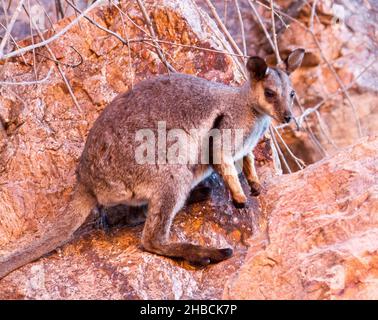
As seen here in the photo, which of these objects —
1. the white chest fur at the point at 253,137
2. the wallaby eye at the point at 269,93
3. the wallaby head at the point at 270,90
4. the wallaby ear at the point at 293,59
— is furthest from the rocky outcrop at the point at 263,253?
the wallaby ear at the point at 293,59

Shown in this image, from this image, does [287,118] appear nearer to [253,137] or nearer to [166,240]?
[253,137]

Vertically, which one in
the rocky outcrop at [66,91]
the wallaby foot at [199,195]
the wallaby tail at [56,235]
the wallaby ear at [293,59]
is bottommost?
the wallaby foot at [199,195]

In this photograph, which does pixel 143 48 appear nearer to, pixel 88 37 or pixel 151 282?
pixel 88 37

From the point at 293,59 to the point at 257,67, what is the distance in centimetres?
43

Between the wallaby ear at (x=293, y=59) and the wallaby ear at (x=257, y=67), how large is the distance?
32 centimetres

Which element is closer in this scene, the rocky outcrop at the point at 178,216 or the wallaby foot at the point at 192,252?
the rocky outcrop at the point at 178,216

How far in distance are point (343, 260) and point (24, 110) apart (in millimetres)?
2960

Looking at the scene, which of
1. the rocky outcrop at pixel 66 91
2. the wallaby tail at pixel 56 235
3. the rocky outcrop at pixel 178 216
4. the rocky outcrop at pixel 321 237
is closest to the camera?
the rocky outcrop at pixel 321 237

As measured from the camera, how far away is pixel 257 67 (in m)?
4.91

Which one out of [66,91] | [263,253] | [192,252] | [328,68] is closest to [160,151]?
[192,252]

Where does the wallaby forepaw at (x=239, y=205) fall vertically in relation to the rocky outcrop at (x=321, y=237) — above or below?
above

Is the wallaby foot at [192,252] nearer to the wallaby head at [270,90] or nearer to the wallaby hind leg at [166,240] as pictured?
the wallaby hind leg at [166,240]

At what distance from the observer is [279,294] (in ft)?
13.6

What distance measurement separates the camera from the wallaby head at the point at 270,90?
489cm
